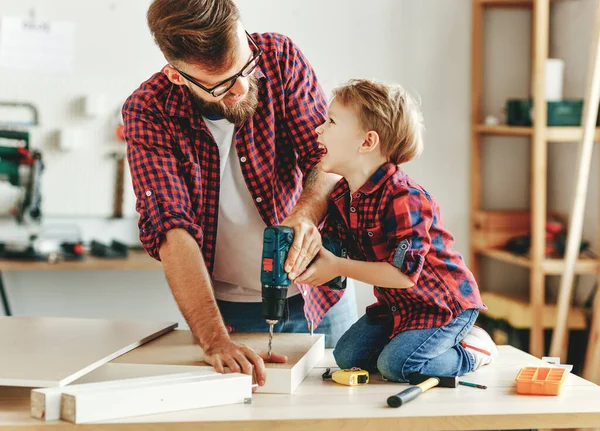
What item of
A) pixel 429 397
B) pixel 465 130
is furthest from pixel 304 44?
pixel 429 397

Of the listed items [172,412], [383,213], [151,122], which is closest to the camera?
[172,412]

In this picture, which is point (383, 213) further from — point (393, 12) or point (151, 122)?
point (393, 12)

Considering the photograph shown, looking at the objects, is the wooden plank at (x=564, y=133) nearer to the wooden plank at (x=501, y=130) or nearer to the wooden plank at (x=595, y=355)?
the wooden plank at (x=501, y=130)

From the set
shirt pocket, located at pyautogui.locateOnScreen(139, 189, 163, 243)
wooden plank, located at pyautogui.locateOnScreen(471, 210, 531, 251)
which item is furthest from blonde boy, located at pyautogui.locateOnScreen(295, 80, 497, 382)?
wooden plank, located at pyautogui.locateOnScreen(471, 210, 531, 251)

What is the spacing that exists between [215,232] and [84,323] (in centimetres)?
35

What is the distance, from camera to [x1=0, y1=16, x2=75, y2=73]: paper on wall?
3.49m

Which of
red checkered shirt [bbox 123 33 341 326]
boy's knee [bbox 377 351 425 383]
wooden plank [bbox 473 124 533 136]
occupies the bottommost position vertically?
boy's knee [bbox 377 351 425 383]

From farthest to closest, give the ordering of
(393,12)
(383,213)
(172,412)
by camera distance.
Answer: (393,12) < (383,213) < (172,412)

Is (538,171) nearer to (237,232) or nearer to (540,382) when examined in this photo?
(237,232)

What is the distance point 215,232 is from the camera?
182 centimetres

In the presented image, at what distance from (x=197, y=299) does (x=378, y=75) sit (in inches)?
90.2

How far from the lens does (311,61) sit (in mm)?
3635

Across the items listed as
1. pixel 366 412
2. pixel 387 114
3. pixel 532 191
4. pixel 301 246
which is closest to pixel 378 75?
pixel 532 191

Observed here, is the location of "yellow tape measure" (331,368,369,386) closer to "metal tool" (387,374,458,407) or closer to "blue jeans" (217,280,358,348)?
"metal tool" (387,374,458,407)
